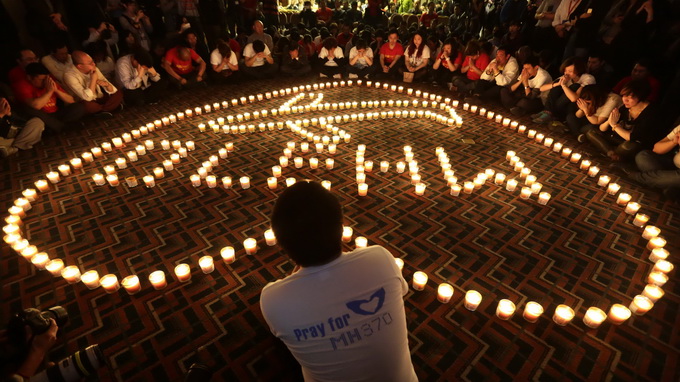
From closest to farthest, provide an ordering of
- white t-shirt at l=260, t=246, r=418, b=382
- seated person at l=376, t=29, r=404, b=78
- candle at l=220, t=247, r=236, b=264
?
white t-shirt at l=260, t=246, r=418, b=382 → candle at l=220, t=247, r=236, b=264 → seated person at l=376, t=29, r=404, b=78

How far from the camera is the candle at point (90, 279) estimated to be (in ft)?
9.99

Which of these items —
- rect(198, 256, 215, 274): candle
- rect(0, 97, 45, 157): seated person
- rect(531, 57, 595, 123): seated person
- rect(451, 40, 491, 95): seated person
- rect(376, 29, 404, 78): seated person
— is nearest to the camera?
rect(198, 256, 215, 274): candle

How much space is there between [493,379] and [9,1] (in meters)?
11.2

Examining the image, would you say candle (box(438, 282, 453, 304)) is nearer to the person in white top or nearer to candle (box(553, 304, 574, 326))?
candle (box(553, 304, 574, 326))

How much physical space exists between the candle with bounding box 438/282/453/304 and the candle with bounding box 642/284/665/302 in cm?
178

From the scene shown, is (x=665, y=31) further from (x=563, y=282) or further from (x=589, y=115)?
(x=563, y=282)

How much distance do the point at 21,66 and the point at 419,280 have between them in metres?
7.41

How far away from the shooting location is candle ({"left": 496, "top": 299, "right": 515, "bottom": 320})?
2.85 m

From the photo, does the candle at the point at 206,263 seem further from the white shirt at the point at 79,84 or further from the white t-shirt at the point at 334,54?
the white t-shirt at the point at 334,54

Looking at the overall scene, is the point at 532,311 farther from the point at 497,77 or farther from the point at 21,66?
the point at 21,66

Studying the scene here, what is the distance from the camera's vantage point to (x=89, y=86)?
6691 millimetres

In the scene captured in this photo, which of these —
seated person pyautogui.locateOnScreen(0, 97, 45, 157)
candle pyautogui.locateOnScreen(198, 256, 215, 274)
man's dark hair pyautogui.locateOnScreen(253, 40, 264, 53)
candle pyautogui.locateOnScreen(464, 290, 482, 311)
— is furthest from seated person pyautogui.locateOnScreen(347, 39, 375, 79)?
candle pyautogui.locateOnScreen(464, 290, 482, 311)

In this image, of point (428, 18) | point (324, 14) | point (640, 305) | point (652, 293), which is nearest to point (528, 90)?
point (652, 293)

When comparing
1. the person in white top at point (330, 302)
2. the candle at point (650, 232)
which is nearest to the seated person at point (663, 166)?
the candle at point (650, 232)
